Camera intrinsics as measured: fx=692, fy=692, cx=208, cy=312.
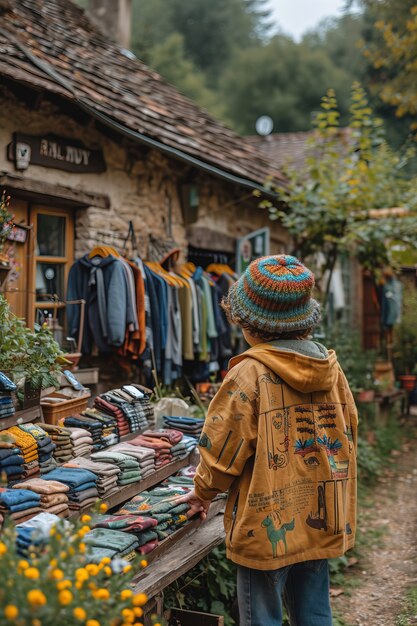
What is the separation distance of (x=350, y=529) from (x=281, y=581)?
385mm

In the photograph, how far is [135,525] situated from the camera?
3.25 m

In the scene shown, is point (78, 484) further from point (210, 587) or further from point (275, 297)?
point (275, 297)

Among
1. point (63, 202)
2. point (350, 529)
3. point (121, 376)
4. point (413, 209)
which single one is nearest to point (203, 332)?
point (121, 376)

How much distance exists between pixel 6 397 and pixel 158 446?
40.8 inches

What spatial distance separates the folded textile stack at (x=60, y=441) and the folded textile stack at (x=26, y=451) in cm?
29

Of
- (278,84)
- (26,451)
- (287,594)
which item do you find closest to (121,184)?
(26,451)

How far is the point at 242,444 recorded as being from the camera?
2.54 meters

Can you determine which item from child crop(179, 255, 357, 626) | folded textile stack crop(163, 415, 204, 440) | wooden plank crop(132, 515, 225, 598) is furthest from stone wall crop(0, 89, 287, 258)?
child crop(179, 255, 357, 626)

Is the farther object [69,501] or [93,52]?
[93,52]

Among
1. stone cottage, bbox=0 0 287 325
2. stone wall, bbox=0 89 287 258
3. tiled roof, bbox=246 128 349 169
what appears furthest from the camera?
tiled roof, bbox=246 128 349 169

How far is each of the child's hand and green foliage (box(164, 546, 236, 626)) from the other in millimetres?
710

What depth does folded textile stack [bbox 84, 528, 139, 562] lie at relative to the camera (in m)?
2.93

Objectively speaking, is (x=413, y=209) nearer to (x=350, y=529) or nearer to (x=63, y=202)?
(x=63, y=202)

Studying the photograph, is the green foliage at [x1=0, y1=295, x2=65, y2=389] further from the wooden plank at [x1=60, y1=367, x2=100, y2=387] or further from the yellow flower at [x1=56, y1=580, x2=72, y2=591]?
the yellow flower at [x1=56, y1=580, x2=72, y2=591]
